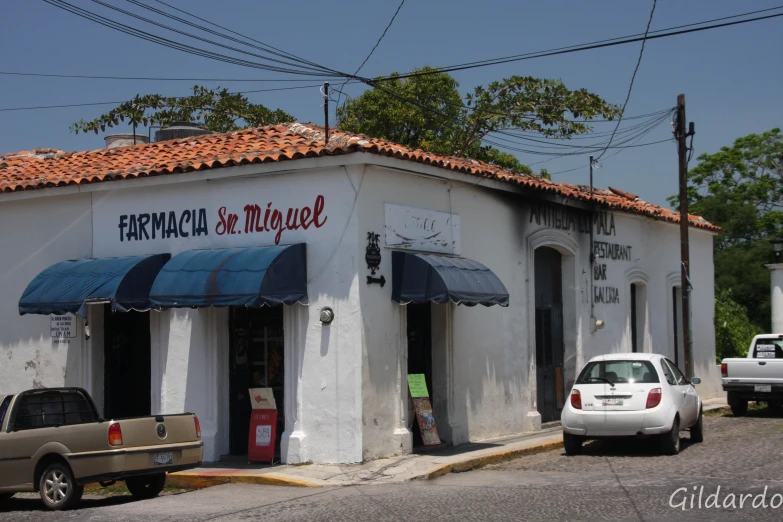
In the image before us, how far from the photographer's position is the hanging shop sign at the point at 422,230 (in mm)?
14500

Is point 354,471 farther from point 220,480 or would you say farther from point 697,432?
point 697,432

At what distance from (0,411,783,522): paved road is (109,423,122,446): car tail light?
0.77 metres

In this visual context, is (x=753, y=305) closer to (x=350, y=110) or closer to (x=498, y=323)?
(x=350, y=110)

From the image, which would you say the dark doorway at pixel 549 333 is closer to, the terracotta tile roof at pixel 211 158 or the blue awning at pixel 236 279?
the terracotta tile roof at pixel 211 158

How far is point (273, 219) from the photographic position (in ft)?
47.7

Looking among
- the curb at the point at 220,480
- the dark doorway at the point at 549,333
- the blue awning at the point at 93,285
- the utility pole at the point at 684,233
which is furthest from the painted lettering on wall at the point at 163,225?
the utility pole at the point at 684,233

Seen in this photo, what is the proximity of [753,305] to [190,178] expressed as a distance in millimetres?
31790

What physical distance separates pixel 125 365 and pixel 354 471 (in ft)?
18.3

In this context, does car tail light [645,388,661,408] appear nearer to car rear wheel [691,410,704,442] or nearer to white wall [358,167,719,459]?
car rear wheel [691,410,704,442]

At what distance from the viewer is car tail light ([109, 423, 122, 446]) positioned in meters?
11.2

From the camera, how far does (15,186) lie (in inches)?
672

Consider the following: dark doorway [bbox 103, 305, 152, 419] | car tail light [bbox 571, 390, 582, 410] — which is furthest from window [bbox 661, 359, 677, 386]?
dark doorway [bbox 103, 305, 152, 419]

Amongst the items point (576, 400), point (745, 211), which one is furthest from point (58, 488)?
point (745, 211)

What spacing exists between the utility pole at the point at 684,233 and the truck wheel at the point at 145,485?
44.3 ft
